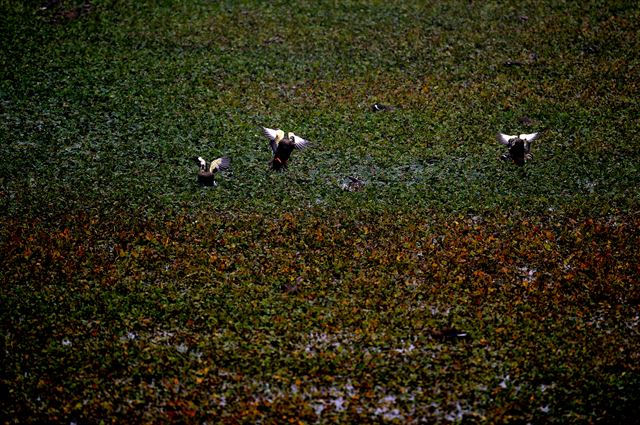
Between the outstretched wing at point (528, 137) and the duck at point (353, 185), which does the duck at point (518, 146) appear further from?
the duck at point (353, 185)

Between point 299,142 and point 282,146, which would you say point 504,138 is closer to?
point 299,142

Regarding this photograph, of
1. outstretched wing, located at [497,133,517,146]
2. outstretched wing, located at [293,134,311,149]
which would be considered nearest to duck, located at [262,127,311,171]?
outstretched wing, located at [293,134,311,149]

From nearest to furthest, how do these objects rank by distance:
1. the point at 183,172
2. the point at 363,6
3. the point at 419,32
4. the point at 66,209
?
the point at 66,209, the point at 183,172, the point at 419,32, the point at 363,6

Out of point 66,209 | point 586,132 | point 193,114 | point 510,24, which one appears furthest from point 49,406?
point 510,24

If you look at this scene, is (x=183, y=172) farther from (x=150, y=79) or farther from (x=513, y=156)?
(x=513, y=156)

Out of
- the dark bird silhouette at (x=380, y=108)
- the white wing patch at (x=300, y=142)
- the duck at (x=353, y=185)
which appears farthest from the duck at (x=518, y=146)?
the white wing patch at (x=300, y=142)

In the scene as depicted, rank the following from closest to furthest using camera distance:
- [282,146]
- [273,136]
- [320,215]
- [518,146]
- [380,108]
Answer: [320,215] → [282,146] → [518,146] → [273,136] → [380,108]

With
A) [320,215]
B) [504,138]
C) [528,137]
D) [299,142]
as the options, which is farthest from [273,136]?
[528,137]
